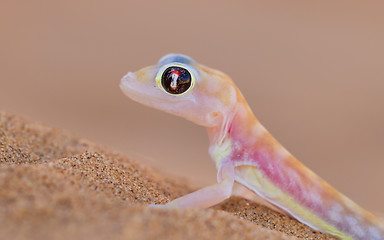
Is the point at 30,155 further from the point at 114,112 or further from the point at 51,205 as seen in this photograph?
the point at 114,112

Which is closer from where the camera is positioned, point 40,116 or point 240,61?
point 40,116

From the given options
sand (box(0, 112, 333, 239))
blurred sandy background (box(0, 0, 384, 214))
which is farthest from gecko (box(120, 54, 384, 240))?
blurred sandy background (box(0, 0, 384, 214))

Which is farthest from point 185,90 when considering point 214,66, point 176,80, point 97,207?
point 214,66

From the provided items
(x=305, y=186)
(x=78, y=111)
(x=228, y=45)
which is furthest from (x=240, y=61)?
(x=305, y=186)

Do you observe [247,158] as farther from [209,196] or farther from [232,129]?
[209,196]

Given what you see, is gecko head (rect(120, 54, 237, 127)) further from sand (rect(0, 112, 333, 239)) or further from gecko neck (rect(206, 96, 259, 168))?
sand (rect(0, 112, 333, 239))

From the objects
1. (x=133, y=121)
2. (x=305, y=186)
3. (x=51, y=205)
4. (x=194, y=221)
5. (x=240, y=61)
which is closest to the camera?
(x=51, y=205)
